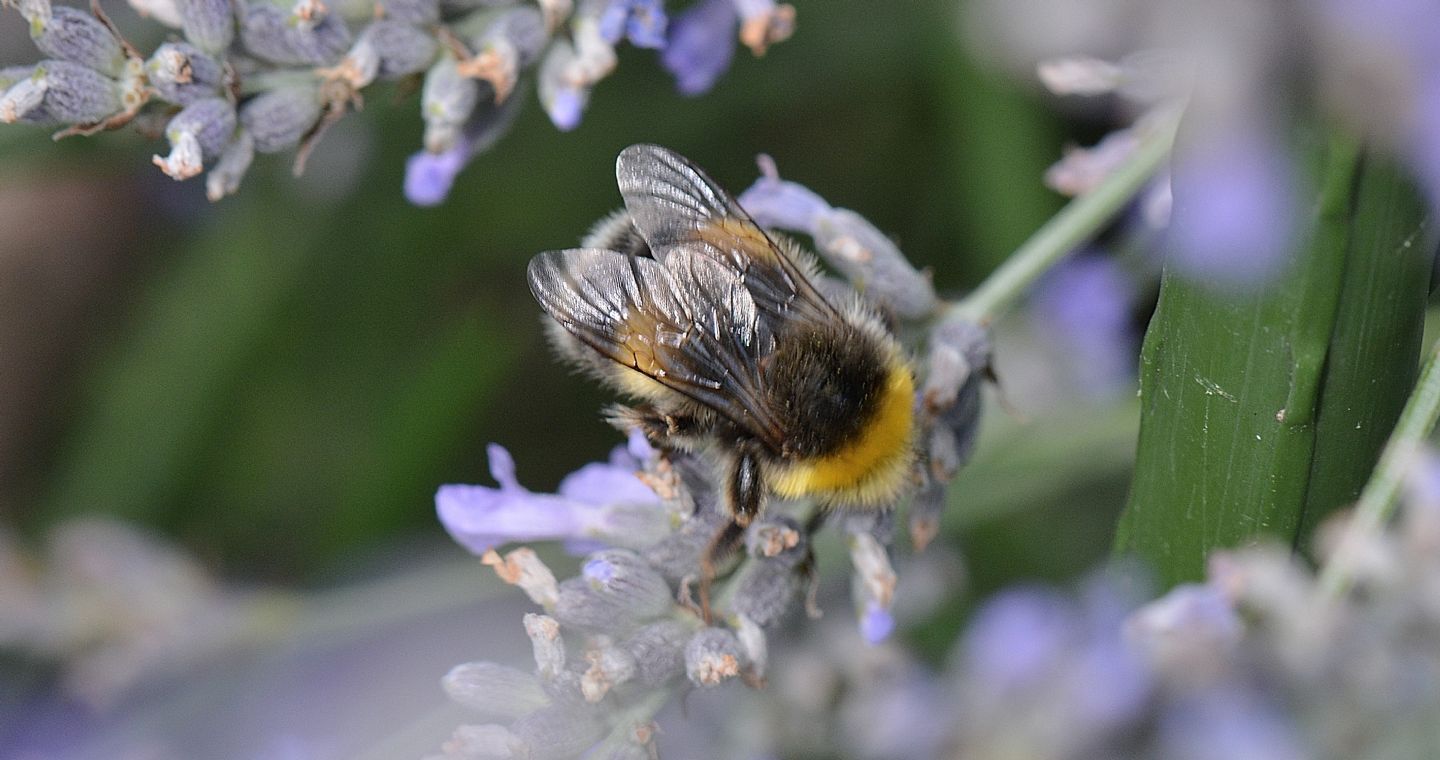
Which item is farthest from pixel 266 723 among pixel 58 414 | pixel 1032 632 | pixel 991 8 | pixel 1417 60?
pixel 1417 60

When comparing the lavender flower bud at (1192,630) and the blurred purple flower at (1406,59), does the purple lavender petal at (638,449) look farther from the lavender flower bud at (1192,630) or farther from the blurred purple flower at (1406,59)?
the blurred purple flower at (1406,59)

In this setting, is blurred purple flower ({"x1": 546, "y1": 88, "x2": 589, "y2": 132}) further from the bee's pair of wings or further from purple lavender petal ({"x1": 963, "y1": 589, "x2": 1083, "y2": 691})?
purple lavender petal ({"x1": 963, "y1": 589, "x2": 1083, "y2": 691})

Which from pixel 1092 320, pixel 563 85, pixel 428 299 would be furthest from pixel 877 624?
pixel 428 299

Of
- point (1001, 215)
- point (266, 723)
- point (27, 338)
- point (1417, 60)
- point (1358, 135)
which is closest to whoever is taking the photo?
point (1358, 135)

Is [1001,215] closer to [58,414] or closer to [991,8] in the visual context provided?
[991,8]

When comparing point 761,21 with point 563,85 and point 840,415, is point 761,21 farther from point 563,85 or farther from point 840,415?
point 840,415

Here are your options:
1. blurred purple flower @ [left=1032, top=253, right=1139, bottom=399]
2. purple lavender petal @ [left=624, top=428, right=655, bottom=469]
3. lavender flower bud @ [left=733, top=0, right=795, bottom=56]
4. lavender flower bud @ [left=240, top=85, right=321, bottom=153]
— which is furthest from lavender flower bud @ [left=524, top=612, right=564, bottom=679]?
blurred purple flower @ [left=1032, top=253, right=1139, bottom=399]
